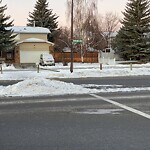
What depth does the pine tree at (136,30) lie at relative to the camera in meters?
55.9

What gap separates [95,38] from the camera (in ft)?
228

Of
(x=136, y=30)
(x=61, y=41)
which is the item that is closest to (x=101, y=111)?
(x=136, y=30)

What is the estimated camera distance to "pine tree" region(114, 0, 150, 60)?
55.9 metres

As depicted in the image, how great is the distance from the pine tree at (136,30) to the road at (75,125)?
1751 inches

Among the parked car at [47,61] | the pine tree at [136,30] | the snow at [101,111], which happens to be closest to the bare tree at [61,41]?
the pine tree at [136,30]

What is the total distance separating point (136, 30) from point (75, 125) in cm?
4908

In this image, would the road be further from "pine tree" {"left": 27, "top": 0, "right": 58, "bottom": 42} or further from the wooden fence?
"pine tree" {"left": 27, "top": 0, "right": 58, "bottom": 42}

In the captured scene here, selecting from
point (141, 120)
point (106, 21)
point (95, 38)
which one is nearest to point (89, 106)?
point (141, 120)

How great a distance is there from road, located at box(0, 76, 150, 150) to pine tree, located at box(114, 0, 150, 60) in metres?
44.5

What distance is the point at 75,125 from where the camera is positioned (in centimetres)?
836

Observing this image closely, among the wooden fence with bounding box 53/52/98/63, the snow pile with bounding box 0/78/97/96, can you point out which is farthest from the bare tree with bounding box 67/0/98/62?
the snow pile with bounding box 0/78/97/96

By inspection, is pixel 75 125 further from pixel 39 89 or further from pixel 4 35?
pixel 4 35

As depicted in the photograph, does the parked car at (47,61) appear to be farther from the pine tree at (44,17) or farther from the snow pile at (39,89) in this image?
the snow pile at (39,89)

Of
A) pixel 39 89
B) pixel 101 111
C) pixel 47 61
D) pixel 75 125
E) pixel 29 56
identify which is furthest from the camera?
pixel 29 56
